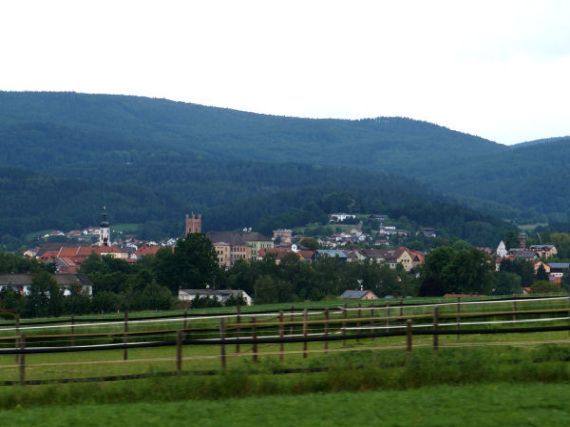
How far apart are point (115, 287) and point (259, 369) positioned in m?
85.2

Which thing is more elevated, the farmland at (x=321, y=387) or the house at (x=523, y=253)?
the house at (x=523, y=253)

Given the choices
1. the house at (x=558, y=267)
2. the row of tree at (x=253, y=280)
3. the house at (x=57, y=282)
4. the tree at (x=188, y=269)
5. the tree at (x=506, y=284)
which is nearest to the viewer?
the row of tree at (x=253, y=280)

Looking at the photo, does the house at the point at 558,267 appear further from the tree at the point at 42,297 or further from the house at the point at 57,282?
the tree at the point at 42,297

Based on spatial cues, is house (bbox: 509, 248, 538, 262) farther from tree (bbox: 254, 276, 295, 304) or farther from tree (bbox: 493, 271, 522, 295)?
tree (bbox: 254, 276, 295, 304)

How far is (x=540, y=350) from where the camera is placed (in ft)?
78.1

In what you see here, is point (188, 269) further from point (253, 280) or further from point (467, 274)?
point (467, 274)

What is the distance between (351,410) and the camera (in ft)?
59.9

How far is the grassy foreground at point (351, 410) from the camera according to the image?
57.1 ft

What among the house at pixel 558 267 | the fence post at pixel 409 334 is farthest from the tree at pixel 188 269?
the fence post at pixel 409 334

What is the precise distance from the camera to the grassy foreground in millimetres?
17391

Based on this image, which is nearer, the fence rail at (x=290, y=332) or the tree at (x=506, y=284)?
the fence rail at (x=290, y=332)

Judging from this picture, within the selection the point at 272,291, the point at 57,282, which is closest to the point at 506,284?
the point at 272,291

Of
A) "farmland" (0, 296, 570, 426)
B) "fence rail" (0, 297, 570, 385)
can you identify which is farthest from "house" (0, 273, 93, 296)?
"farmland" (0, 296, 570, 426)

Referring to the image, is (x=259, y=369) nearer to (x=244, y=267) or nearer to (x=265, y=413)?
(x=265, y=413)
